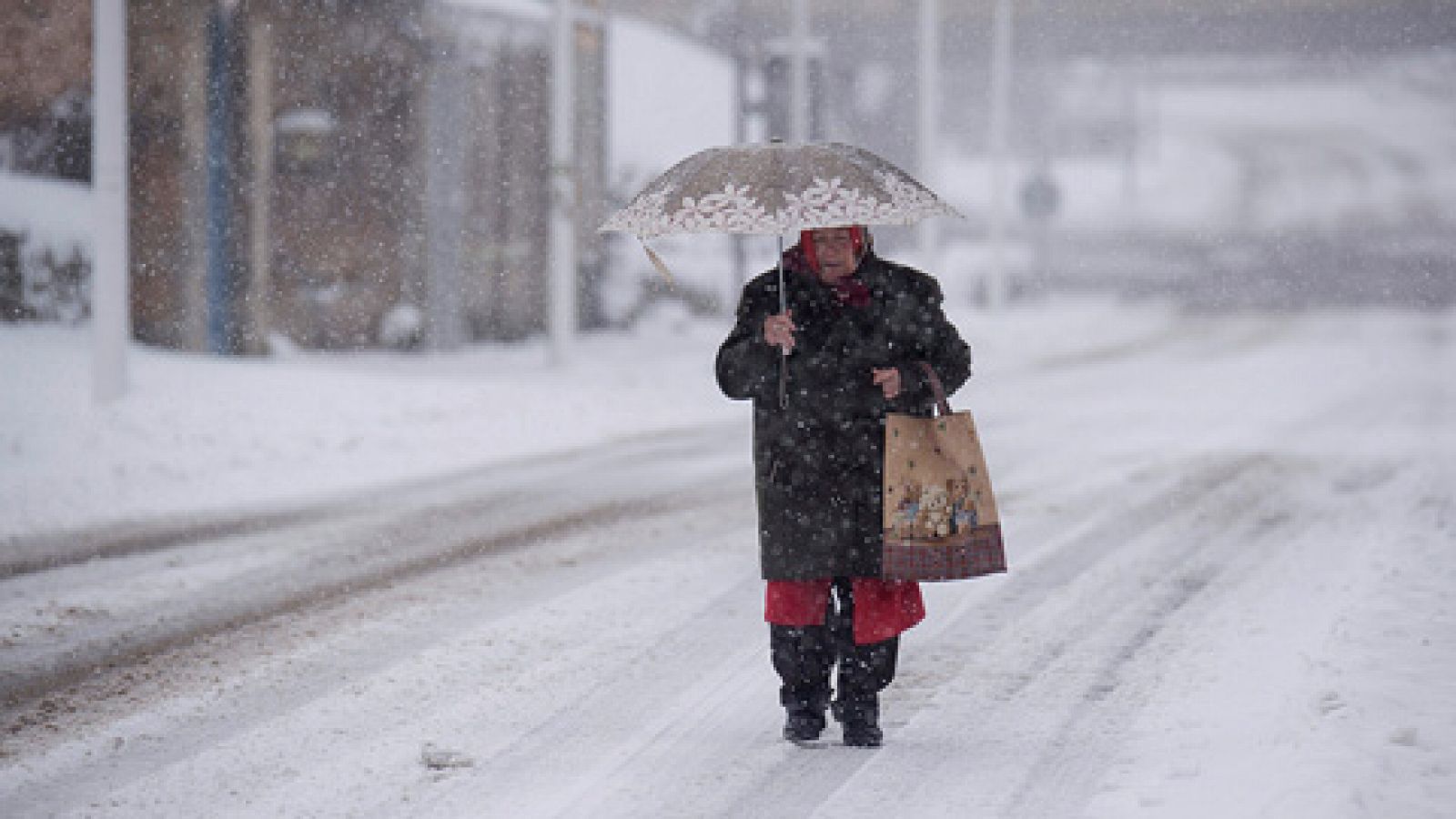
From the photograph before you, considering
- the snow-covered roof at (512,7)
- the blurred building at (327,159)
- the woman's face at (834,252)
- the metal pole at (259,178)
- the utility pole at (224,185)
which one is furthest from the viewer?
the snow-covered roof at (512,7)

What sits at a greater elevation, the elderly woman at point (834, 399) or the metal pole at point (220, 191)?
the metal pole at point (220, 191)

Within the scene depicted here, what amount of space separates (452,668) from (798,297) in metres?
2.11

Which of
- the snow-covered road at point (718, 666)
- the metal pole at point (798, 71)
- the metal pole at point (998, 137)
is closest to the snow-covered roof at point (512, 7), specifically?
the metal pole at point (798, 71)

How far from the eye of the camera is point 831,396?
4906mm

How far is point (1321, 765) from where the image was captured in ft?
14.9

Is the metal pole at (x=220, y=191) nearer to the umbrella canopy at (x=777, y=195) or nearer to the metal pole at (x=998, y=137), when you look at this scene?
the umbrella canopy at (x=777, y=195)

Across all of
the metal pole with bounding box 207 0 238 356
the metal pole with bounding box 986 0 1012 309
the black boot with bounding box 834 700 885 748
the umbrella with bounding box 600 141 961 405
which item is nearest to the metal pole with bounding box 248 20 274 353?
the metal pole with bounding box 207 0 238 356

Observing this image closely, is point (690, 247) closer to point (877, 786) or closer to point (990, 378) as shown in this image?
point (990, 378)

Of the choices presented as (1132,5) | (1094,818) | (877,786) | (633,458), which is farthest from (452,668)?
(1132,5)

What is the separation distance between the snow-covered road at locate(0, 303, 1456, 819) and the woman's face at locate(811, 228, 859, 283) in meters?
1.50

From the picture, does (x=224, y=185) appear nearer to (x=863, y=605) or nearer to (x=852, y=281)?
(x=852, y=281)

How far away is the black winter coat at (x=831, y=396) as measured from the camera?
4.87 m

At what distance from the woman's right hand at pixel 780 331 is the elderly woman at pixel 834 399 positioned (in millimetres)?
51

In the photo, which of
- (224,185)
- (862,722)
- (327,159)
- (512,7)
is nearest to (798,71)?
(512,7)
